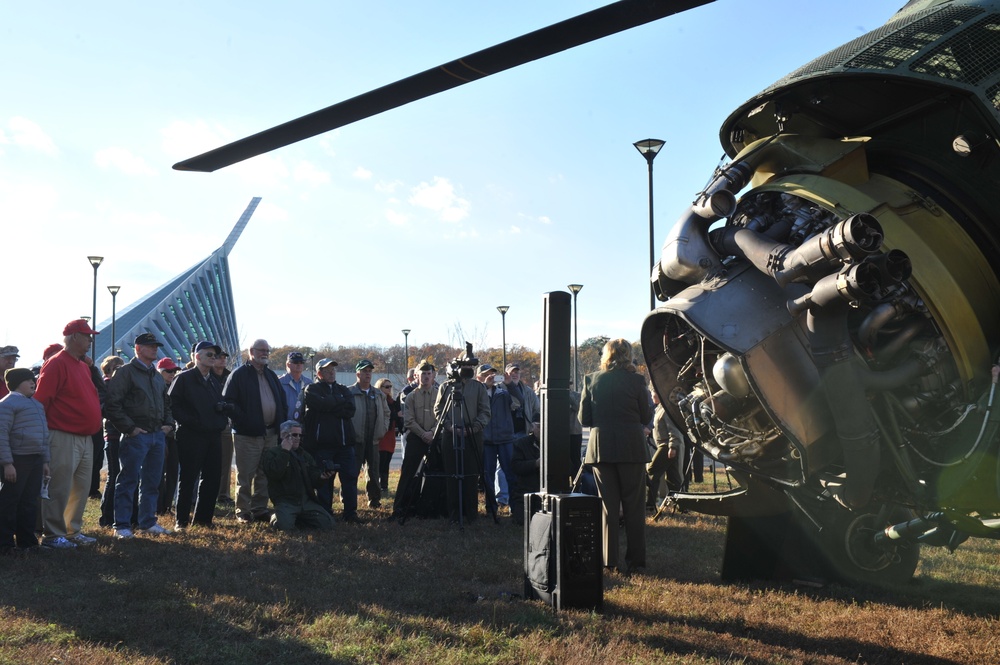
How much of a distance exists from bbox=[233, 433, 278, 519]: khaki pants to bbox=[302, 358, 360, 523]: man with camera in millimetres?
539

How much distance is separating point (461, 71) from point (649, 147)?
456 inches

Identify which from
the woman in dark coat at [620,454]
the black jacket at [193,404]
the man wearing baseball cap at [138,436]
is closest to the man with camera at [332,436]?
the black jacket at [193,404]

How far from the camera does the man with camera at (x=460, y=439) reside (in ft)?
33.8

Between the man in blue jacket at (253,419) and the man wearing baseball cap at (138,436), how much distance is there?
3.10 feet

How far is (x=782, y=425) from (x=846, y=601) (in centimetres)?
271

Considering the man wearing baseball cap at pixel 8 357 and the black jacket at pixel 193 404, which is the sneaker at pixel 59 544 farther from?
the man wearing baseball cap at pixel 8 357

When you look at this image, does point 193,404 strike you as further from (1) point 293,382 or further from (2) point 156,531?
(1) point 293,382

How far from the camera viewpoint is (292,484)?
972 cm

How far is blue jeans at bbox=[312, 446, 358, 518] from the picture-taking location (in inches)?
398

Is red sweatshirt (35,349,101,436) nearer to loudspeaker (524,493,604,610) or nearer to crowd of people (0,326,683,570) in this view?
crowd of people (0,326,683,570)

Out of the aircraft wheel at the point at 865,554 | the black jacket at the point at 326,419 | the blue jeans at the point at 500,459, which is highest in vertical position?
the black jacket at the point at 326,419

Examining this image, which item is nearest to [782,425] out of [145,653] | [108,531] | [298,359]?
[145,653]

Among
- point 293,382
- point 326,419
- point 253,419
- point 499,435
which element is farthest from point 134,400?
point 499,435

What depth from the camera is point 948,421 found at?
4078 millimetres
